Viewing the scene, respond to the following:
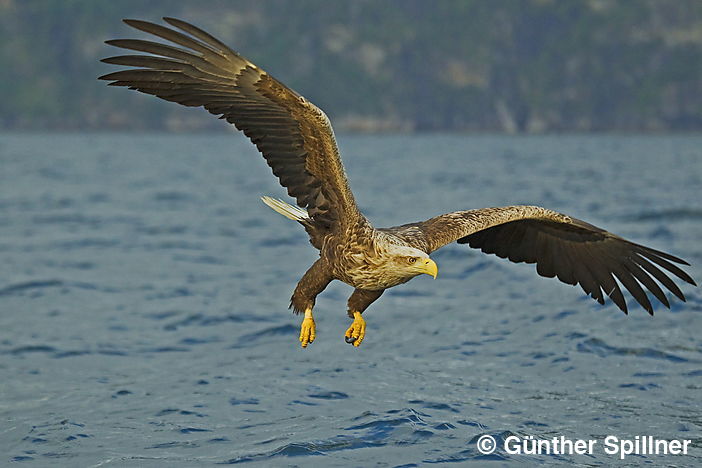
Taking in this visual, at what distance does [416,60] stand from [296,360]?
15254 cm

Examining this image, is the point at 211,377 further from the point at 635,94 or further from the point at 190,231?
the point at 635,94

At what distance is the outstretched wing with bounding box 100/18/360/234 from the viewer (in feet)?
24.6

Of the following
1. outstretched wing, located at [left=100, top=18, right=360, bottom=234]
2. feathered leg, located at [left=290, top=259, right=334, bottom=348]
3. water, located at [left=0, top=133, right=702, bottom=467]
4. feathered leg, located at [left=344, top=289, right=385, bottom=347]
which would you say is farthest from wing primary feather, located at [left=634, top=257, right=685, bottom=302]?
outstretched wing, located at [left=100, top=18, right=360, bottom=234]

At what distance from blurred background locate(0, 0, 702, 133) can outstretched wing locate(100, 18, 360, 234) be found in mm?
139260

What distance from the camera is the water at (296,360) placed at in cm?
913

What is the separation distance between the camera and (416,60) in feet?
531

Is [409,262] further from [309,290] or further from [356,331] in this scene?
[356,331]

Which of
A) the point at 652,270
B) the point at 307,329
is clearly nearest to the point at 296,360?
the point at 307,329

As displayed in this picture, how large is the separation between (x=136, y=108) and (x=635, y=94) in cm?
6920

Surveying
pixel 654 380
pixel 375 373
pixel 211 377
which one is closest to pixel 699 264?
pixel 654 380

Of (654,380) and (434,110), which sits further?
(434,110)

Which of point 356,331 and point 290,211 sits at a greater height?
point 290,211

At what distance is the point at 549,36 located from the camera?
169625 mm

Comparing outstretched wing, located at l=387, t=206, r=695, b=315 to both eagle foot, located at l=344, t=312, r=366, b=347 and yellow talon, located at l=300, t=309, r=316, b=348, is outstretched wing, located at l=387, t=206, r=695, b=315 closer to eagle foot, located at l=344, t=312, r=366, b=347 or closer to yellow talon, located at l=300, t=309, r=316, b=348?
eagle foot, located at l=344, t=312, r=366, b=347
